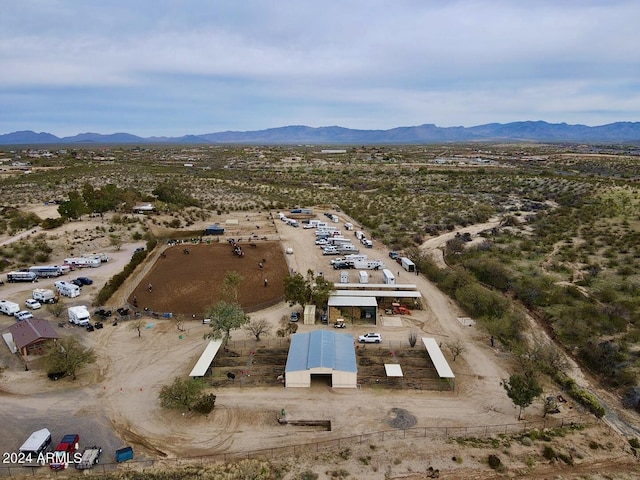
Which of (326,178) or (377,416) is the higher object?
(326,178)

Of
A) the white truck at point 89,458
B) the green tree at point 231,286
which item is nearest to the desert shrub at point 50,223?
the green tree at point 231,286

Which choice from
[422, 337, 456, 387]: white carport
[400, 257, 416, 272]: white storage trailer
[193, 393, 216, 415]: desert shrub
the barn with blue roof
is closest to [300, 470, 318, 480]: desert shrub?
the barn with blue roof

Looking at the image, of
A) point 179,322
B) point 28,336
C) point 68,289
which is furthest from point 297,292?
point 68,289

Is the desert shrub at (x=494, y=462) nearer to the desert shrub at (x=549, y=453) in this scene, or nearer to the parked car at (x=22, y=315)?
the desert shrub at (x=549, y=453)

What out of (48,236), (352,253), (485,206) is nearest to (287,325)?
(352,253)

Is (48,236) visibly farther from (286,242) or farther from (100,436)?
(100,436)

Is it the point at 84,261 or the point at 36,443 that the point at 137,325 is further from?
the point at 84,261

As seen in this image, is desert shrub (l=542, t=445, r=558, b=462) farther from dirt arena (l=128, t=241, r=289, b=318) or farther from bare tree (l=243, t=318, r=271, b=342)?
dirt arena (l=128, t=241, r=289, b=318)
